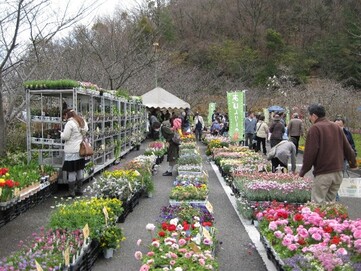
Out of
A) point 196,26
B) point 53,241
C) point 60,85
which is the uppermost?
point 196,26

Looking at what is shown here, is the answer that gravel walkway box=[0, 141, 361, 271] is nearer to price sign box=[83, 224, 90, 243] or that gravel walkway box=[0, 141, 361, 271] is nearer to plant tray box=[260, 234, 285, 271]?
plant tray box=[260, 234, 285, 271]

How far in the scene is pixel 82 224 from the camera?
16.4 feet

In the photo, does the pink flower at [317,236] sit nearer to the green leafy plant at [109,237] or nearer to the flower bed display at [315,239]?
the flower bed display at [315,239]

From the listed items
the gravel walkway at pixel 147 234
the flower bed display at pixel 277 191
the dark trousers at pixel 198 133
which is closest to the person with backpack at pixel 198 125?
the dark trousers at pixel 198 133

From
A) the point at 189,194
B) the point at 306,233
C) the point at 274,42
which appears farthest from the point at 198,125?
the point at 274,42

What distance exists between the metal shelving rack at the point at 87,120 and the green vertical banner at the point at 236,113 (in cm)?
402

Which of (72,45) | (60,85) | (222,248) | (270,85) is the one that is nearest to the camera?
(222,248)

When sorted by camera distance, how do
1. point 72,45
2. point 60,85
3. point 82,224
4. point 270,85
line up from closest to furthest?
point 82,224 < point 60,85 < point 72,45 < point 270,85

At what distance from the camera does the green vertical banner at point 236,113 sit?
47.9 ft

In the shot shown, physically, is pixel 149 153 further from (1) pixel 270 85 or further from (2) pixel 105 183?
(1) pixel 270 85

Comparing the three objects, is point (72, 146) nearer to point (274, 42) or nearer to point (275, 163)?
point (275, 163)

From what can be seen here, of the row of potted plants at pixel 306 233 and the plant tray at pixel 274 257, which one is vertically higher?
the row of potted plants at pixel 306 233

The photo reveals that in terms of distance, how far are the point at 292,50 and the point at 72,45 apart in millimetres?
35451

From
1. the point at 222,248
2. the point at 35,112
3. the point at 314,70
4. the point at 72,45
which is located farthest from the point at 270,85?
the point at 222,248
